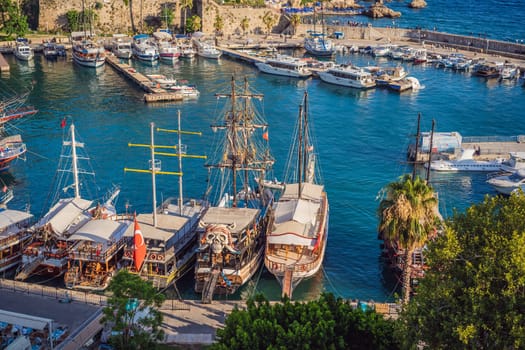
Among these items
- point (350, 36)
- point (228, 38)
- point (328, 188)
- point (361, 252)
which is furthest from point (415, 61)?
point (361, 252)

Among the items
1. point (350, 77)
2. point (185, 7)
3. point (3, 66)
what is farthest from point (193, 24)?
point (350, 77)

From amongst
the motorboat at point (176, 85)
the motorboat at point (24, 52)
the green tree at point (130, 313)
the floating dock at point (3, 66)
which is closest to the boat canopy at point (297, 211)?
the green tree at point (130, 313)

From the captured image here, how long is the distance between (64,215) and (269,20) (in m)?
113

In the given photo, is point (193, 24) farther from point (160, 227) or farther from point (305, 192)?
point (160, 227)

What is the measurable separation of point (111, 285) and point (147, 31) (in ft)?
420

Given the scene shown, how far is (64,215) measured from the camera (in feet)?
201

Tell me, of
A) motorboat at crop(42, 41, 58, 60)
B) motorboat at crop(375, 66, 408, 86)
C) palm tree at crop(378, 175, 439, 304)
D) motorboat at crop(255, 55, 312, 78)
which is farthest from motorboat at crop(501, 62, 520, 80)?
palm tree at crop(378, 175, 439, 304)

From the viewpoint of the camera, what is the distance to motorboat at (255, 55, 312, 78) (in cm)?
13125

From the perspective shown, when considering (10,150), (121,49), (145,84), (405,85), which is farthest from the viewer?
(121,49)

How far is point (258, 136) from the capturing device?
92812mm

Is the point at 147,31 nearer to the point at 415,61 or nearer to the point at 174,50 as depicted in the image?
the point at 174,50

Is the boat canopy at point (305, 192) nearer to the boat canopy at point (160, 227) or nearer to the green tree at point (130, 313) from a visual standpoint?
the boat canopy at point (160, 227)

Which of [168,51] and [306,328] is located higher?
[168,51]

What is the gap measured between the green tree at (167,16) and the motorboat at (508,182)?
10115cm
